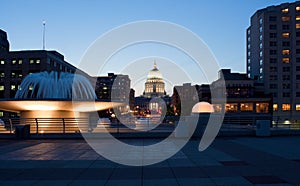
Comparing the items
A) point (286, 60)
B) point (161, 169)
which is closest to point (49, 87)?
point (161, 169)

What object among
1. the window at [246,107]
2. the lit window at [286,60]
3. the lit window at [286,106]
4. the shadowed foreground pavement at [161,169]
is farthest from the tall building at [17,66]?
the shadowed foreground pavement at [161,169]

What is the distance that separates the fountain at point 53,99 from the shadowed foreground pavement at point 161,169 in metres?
11.0

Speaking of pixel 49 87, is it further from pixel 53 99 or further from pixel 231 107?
pixel 231 107

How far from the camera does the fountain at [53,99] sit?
2512cm

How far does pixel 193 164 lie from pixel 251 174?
239 centimetres

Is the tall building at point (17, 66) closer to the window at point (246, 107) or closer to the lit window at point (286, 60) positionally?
the window at point (246, 107)

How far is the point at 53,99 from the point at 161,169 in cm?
1651

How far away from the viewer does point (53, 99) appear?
24.7 meters

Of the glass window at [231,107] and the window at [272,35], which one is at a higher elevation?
the window at [272,35]

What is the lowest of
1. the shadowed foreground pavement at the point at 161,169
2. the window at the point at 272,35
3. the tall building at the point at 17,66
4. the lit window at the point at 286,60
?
the shadowed foreground pavement at the point at 161,169

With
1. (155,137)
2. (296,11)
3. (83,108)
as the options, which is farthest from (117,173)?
(296,11)

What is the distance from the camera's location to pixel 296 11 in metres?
100

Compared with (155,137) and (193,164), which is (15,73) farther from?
(193,164)

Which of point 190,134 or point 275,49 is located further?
point 275,49
